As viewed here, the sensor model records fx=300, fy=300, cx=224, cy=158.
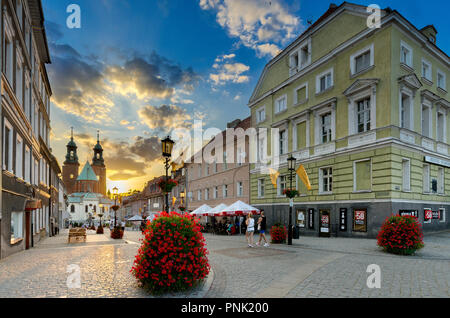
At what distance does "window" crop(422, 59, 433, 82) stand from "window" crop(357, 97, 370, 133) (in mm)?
5015

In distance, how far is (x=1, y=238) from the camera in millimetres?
12000

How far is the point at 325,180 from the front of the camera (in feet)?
76.7

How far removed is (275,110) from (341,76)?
823 centimetres

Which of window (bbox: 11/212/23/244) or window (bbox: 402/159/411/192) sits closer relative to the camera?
window (bbox: 11/212/23/244)

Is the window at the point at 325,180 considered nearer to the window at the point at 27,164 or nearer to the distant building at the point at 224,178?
the distant building at the point at 224,178

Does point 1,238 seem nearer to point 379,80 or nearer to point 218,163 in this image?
point 379,80

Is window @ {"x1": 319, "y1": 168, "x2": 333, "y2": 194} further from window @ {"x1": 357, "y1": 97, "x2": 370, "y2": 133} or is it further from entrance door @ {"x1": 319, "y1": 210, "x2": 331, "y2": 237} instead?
window @ {"x1": 357, "y1": 97, "x2": 370, "y2": 133}

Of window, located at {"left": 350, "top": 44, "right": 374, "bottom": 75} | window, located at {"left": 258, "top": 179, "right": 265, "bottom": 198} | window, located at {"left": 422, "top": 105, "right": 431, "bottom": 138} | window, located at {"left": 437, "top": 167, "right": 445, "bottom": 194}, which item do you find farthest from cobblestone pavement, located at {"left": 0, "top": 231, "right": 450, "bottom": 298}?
window, located at {"left": 258, "top": 179, "right": 265, "bottom": 198}

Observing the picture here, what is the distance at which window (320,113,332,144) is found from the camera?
75.9 ft

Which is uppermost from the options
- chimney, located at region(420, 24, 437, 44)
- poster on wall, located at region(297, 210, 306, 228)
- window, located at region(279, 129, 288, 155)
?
chimney, located at region(420, 24, 437, 44)

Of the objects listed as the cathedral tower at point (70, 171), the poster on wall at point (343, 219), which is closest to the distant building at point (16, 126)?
the poster on wall at point (343, 219)

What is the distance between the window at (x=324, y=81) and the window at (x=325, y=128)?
2160 millimetres

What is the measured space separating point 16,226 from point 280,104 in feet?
74.8

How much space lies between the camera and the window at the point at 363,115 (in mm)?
20125
